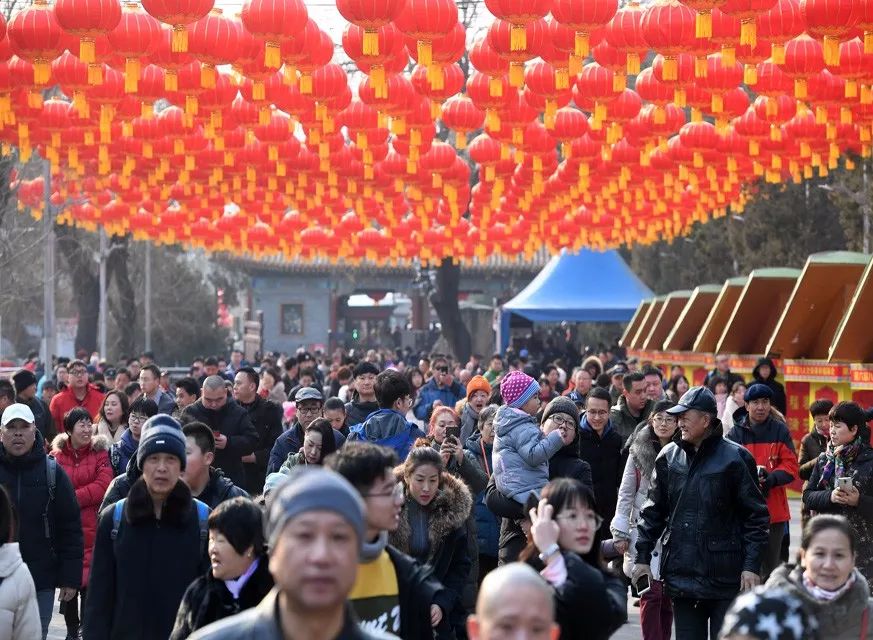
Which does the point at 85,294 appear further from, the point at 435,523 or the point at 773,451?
the point at 435,523

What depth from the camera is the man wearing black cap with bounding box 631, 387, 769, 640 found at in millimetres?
8453

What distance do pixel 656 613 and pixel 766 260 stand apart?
32685 millimetres

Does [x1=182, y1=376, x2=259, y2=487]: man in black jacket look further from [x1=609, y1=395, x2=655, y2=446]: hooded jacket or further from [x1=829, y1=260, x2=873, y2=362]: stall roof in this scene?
[x1=829, y1=260, x2=873, y2=362]: stall roof

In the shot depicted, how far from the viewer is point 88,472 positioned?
1059 centimetres

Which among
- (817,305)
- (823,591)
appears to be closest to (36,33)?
(823,591)

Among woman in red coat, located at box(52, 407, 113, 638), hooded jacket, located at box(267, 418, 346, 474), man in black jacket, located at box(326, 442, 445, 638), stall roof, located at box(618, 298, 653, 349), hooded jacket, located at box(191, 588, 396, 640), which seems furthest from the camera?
stall roof, located at box(618, 298, 653, 349)

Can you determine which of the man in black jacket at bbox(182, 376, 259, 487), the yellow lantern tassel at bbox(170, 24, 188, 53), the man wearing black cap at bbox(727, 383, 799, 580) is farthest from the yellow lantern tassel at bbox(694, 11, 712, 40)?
the man in black jacket at bbox(182, 376, 259, 487)

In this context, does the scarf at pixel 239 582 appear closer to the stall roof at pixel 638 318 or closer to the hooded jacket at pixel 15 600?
the hooded jacket at pixel 15 600

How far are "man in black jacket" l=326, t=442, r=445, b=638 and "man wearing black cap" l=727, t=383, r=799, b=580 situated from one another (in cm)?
594

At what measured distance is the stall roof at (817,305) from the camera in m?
21.9

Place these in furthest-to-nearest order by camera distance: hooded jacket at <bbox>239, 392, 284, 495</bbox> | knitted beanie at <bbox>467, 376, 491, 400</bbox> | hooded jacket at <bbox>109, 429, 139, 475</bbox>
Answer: hooded jacket at <bbox>239, 392, 284, 495</bbox> < knitted beanie at <bbox>467, 376, 491, 400</bbox> < hooded jacket at <bbox>109, 429, 139, 475</bbox>

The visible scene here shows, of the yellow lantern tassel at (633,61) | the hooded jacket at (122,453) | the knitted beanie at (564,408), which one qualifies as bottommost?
the hooded jacket at (122,453)


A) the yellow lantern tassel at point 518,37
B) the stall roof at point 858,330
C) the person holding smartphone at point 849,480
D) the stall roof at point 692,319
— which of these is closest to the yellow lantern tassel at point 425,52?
the yellow lantern tassel at point 518,37

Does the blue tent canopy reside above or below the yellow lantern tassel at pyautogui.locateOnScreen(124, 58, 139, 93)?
below
